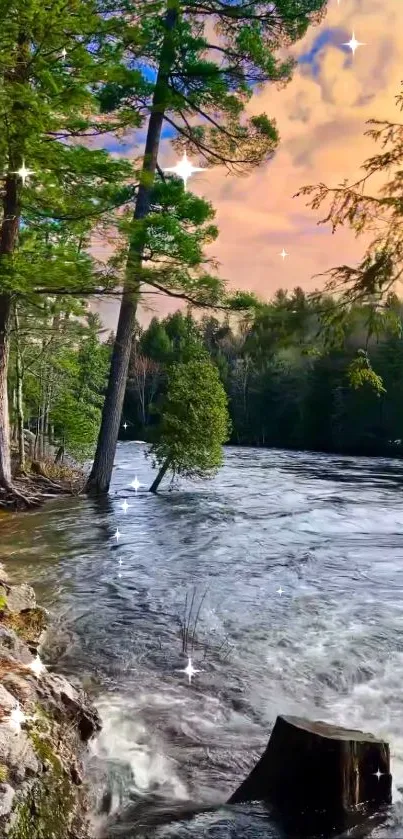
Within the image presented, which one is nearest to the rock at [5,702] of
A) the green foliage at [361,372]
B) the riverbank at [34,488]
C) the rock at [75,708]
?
the rock at [75,708]

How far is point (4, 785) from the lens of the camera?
269 cm

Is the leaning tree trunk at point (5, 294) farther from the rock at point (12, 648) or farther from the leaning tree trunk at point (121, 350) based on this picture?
the rock at point (12, 648)

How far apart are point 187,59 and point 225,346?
4736cm

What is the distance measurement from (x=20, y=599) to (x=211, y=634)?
2037 millimetres

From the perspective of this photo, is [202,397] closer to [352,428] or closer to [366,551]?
[366,551]

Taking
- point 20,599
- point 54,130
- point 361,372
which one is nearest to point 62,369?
point 54,130

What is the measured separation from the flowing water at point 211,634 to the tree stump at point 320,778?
5.6 inches

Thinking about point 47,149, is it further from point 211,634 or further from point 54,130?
point 211,634

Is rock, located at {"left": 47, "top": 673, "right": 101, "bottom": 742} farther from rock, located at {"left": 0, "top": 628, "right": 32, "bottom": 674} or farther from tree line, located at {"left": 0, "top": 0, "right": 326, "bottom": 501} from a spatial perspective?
tree line, located at {"left": 0, "top": 0, "right": 326, "bottom": 501}

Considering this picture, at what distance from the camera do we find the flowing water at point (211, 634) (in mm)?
3844

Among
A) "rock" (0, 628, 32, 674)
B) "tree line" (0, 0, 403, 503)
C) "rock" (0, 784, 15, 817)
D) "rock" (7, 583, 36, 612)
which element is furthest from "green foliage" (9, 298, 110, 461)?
"rock" (0, 784, 15, 817)

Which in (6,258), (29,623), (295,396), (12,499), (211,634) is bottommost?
(211,634)

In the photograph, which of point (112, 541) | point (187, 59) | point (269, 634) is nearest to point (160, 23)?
point (187, 59)

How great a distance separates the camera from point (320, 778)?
3354 mm
